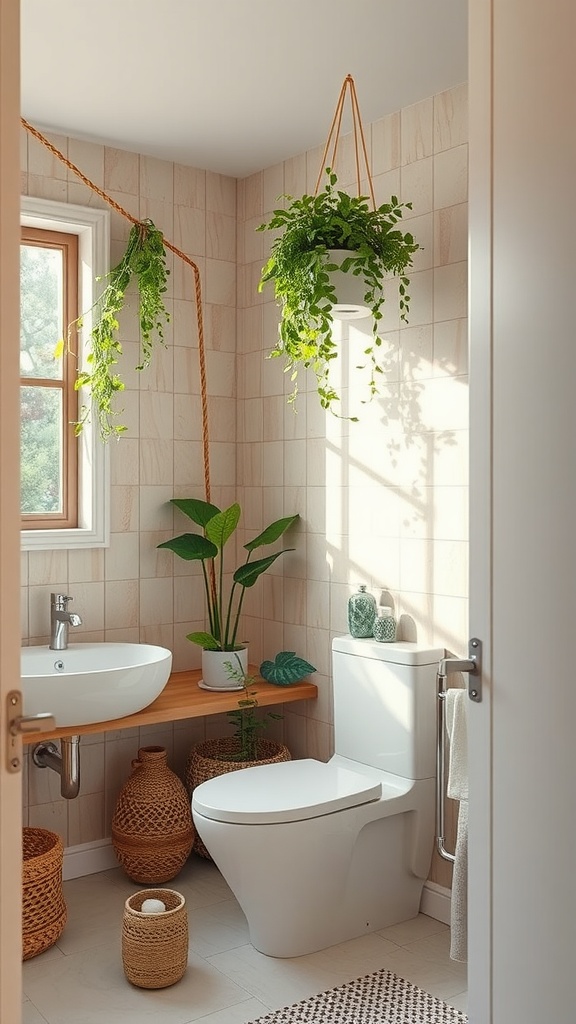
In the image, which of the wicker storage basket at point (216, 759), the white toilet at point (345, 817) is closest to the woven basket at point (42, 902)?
the white toilet at point (345, 817)

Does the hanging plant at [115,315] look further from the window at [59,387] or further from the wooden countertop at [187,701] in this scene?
the wooden countertop at [187,701]

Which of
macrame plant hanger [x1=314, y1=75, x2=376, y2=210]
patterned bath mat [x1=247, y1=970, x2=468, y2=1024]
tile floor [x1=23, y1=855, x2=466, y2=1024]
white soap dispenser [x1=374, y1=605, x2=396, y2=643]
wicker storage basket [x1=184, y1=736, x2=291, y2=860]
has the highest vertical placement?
macrame plant hanger [x1=314, y1=75, x2=376, y2=210]

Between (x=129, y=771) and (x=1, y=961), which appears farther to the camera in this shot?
(x=129, y=771)

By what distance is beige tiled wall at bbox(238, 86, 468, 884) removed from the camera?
297 centimetres

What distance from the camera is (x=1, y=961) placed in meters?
1.18

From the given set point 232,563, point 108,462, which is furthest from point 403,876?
point 108,462

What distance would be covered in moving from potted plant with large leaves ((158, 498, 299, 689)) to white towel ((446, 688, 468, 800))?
1.01m

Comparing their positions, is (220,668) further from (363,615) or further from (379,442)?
(379,442)

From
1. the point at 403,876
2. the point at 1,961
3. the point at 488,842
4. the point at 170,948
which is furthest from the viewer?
the point at 403,876

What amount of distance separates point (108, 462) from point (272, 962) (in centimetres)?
175

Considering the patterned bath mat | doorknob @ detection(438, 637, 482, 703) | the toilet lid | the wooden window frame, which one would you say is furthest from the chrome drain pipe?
doorknob @ detection(438, 637, 482, 703)

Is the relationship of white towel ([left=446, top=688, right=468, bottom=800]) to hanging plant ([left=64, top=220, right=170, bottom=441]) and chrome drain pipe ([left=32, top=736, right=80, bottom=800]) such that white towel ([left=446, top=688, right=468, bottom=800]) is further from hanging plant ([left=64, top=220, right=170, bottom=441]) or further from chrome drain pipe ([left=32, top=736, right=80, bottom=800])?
hanging plant ([left=64, top=220, right=170, bottom=441])

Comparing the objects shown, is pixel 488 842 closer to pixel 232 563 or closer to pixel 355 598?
pixel 355 598

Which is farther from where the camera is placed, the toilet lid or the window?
the window
